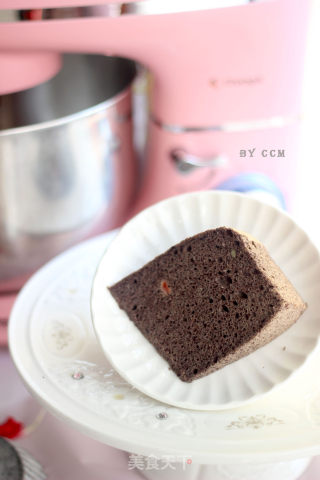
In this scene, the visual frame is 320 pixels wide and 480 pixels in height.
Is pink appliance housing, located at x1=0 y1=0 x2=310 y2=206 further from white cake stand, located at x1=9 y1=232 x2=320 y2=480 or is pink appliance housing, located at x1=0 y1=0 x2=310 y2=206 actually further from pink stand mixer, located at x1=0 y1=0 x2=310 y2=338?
white cake stand, located at x1=9 y1=232 x2=320 y2=480

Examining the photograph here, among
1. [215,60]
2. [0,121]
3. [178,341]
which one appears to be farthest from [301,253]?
[0,121]

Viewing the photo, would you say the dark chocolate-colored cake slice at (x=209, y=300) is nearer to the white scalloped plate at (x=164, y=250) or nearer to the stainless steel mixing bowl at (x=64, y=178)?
the white scalloped plate at (x=164, y=250)

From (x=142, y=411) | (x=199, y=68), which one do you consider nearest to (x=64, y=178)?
(x=199, y=68)

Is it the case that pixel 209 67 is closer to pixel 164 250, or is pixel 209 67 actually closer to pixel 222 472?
pixel 164 250

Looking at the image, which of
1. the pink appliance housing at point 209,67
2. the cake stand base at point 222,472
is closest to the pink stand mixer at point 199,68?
the pink appliance housing at point 209,67

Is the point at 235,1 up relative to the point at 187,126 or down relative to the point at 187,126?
up

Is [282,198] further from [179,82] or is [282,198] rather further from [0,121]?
[0,121]
